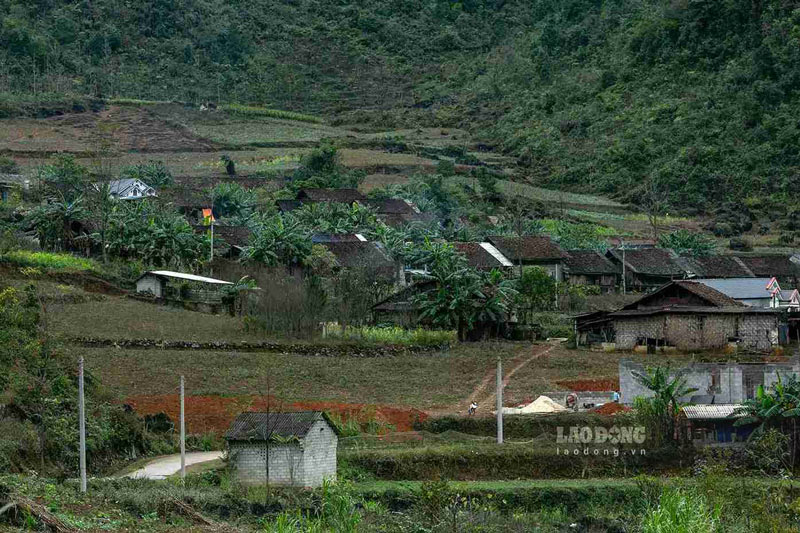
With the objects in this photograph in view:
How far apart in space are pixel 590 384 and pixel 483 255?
28567 millimetres

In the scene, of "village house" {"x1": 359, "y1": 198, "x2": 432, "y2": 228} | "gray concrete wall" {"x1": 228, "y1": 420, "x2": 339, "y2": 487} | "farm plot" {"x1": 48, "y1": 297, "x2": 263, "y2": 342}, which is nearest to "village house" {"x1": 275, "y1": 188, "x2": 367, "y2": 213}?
"village house" {"x1": 359, "y1": 198, "x2": 432, "y2": 228}

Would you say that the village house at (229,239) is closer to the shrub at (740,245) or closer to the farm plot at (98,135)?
the shrub at (740,245)

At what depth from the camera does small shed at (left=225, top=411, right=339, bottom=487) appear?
35.5 meters

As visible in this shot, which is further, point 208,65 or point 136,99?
point 208,65

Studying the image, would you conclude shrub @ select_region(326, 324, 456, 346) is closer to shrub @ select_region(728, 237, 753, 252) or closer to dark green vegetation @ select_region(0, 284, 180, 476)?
dark green vegetation @ select_region(0, 284, 180, 476)

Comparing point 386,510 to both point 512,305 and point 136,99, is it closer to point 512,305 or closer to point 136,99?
point 512,305

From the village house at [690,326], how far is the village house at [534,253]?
742 inches

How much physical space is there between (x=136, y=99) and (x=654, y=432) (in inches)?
4403

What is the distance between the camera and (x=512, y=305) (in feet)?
215

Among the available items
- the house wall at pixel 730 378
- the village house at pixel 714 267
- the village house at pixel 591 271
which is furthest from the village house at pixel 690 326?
the village house at pixel 714 267

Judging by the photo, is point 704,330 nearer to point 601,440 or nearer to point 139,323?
point 139,323

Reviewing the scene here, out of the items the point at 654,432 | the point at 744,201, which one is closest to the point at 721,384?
the point at 654,432

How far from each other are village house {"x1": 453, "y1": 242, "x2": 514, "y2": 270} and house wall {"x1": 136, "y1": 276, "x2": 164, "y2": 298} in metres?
16.7

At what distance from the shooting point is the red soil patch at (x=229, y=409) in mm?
43125
